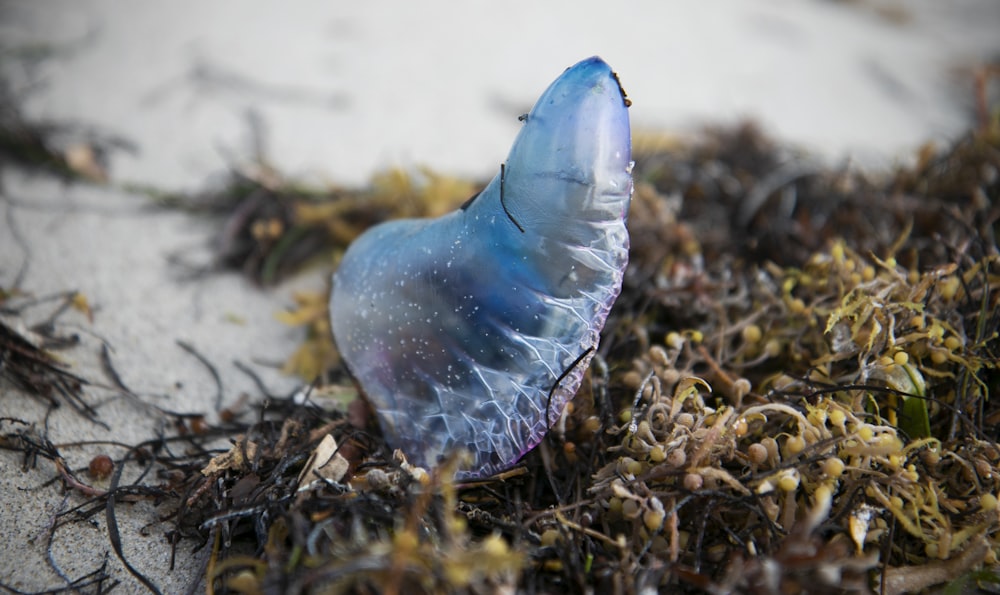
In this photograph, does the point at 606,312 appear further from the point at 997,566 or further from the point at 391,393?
the point at 997,566

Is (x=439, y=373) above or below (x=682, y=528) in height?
above

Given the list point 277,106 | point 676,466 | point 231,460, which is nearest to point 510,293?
point 676,466

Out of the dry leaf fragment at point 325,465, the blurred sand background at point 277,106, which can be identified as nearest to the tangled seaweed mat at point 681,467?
the dry leaf fragment at point 325,465

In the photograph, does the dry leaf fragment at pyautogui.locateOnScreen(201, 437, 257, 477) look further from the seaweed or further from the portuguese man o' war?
the portuguese man o' war

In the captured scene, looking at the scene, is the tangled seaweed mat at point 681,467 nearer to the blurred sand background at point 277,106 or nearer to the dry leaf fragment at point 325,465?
the dry leaf fragment at point 325,465

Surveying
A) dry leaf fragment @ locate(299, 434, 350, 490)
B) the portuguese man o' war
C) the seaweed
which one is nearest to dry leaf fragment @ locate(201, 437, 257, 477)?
the seaweed

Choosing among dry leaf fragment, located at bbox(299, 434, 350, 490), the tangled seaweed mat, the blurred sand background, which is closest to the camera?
the tangled seaweed mat

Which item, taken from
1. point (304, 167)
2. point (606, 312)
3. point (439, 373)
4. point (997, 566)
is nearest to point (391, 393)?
point (439, 373)
